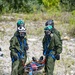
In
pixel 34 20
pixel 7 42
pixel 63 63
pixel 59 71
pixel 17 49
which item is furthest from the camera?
pixel 34 20

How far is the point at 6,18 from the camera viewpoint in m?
20.9

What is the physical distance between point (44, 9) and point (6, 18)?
6.17 meters

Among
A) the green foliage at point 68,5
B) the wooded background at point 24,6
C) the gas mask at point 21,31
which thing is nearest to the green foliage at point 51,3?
the wooded background at point 24,6

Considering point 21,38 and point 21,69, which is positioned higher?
point 21,38

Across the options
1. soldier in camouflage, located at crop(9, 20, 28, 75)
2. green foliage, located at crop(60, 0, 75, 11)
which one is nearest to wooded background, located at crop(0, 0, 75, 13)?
green foliage, located at crop(60, 0, 75, 11)

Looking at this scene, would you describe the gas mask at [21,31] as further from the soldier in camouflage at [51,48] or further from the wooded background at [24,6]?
the wooded background at [24,6]

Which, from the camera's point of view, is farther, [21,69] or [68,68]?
[68,68]

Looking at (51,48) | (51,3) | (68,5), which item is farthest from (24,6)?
(51,48)

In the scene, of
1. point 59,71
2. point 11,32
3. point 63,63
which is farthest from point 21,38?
point 11,32

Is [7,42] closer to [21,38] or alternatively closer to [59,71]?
[59,71]

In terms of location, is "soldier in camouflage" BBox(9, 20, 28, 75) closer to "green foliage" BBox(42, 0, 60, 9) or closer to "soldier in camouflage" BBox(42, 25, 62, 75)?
"soldier in camouflage" BBox(42, 25, 62, 75)

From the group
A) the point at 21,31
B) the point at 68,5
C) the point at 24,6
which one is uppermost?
the point at 21,31

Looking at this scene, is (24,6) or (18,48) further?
(24,6)

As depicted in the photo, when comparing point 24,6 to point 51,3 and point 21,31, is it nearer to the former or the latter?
point 51,3
